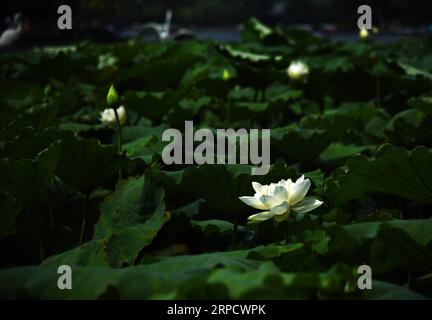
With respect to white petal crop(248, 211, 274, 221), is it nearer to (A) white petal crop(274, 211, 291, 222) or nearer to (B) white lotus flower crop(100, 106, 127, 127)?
(A) white petal crop(274, 211, 291, 222)

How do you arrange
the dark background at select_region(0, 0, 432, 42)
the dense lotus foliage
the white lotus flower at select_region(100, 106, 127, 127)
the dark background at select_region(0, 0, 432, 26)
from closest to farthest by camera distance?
the dense lotus foliage → the white lotus flower at select_region(100, 106, 127, 127) → the dark background at select_region(0, 0, 432, 42) → the dark background at select_region(0, 0, 432, 26)

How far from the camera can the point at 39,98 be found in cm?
271

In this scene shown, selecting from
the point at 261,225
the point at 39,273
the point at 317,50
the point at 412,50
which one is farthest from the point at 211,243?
the point at 412,50

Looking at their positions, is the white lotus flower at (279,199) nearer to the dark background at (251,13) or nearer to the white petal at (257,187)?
the white petal at (257,187)

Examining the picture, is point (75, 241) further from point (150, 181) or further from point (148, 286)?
point (148, 286)

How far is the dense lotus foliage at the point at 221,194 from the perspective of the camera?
98 cm

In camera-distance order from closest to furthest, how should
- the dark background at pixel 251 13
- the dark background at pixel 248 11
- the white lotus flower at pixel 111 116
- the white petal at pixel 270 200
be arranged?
the white petal at pixel 270 200 → the white lotus flower at pixel 111 116 → the dark background at pixel 251 13 → the dark background at pixel 248 11

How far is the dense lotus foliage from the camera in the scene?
3.21 ft

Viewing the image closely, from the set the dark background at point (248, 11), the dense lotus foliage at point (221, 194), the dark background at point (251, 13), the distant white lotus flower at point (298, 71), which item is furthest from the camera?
the dark background at point (248, 11)

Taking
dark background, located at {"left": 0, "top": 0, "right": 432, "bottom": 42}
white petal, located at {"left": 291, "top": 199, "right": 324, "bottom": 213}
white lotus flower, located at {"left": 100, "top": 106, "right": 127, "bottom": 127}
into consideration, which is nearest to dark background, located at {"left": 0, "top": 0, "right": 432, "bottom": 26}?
dark background, located at {"left": 0, "top": 0, "right": 432, "bottom": 42}

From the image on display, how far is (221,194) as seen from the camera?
1471 mm

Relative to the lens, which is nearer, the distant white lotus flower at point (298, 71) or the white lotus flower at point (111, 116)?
the white lotus flower at point (111, 116)

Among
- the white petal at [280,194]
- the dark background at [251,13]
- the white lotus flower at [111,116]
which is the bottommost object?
the white petal at [280,194]

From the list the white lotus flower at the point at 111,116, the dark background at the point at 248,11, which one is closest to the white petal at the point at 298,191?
the white lotus flower at the point at 111,116
